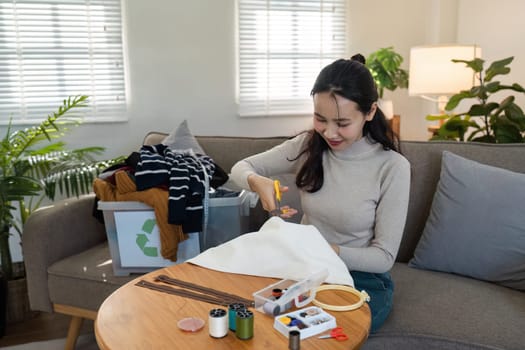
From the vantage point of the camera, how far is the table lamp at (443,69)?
2.89 metres

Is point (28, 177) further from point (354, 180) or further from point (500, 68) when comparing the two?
point (500, 68)

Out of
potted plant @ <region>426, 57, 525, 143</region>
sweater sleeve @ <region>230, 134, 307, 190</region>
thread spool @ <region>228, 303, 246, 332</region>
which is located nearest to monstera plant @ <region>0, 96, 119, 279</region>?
sweater sleeve @ <region>230, 134, 307, 190</region>

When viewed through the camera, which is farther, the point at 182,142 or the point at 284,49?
the point at 284,49

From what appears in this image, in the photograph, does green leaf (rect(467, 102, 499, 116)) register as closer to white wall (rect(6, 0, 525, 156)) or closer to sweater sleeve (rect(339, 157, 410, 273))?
sweater sleeve (rect(339, 157, 410, 273))

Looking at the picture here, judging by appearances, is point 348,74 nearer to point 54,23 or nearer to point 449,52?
point 449,52

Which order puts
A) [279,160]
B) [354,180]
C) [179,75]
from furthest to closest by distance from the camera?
[179,75]
[279,160]
[354,180]

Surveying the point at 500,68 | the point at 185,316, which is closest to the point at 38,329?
the point at 185,316

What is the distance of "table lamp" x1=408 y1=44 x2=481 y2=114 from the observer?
289 centimetres

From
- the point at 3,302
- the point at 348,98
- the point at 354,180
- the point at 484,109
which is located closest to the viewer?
the point at 348,98

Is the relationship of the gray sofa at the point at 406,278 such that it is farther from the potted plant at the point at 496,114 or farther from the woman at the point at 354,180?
the potted plant at the point at 496,114

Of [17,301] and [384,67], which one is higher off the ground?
[384,67]

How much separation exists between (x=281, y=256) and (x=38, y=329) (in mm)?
1668

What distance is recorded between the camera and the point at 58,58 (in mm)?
3006

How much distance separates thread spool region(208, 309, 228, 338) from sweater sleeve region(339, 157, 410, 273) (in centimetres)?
50
